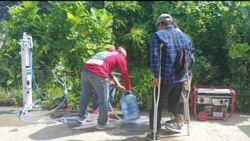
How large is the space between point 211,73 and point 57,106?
316 cm

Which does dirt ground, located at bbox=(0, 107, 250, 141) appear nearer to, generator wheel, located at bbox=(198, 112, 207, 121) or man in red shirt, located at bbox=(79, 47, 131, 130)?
generator wheel, located at bbox=(198, 112, 207, 121)

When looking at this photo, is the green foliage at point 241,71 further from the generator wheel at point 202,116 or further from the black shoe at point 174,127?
the black shoe at point 174,127

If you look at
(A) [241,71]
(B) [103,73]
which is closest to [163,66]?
(B) [103,73]

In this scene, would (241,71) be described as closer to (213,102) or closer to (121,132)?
(213,102)

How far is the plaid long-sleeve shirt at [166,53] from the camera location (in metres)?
5.48

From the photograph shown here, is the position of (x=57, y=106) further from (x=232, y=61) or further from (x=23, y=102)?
(x=232, y=61)

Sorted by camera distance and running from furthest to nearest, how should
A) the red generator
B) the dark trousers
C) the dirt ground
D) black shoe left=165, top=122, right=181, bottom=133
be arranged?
1. the red generator
2. black shoe left=165, top=122, right=181, bottom=133
3. the dirt ground
4. the dark trousers

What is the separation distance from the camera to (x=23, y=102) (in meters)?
7.36

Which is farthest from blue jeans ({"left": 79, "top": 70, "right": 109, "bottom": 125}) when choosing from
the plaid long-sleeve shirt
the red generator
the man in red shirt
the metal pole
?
the red generator

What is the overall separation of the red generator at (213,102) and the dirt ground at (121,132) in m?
0.12

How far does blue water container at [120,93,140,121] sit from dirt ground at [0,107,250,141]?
0.49 feet

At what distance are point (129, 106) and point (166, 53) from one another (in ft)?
4.33

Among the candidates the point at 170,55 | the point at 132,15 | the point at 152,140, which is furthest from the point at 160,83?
the point at 132,15

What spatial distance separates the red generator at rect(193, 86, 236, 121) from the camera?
6645 millimetres
